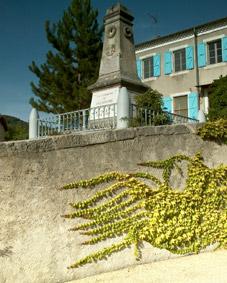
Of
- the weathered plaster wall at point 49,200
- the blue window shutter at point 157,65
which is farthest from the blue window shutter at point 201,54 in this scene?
the weathered plaster wall at point 49,200

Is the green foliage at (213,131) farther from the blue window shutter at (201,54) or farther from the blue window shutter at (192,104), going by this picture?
the blue window shutter at (201,54)

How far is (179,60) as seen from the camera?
21141 millimetres

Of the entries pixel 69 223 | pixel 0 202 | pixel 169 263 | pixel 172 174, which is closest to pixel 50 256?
pixel 69 223

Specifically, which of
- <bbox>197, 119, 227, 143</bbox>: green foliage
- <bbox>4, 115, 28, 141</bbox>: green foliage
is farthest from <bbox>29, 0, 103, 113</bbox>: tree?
<bbox>197, 119, 227, 143</bbox>: green foliage

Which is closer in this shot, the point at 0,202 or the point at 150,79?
the point at 0,202

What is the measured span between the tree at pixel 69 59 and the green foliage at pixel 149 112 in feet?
34.2

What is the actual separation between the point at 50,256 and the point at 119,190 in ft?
4.23

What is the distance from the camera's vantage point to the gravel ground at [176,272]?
4.03m

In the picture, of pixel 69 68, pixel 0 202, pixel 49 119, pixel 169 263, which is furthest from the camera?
pixel 69 68

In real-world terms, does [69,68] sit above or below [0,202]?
above

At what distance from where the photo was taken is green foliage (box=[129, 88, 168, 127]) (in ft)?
26.3

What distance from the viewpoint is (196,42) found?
66.3 feet

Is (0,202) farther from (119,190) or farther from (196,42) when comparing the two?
(196,42)

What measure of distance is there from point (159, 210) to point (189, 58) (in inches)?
677
